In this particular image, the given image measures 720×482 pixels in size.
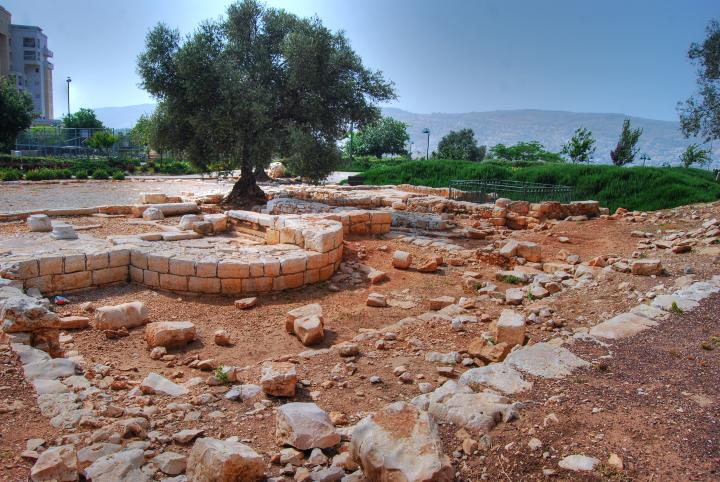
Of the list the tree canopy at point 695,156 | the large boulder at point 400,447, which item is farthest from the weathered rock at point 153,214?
the tree canopy at point 695,156

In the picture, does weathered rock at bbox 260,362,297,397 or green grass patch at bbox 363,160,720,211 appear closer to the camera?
weathered rock at bbox 260,362,297,397

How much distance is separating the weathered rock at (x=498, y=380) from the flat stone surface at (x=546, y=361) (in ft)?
0.39

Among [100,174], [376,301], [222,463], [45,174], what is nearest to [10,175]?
[45,174]

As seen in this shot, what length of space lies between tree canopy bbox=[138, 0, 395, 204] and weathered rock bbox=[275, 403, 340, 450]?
38.8ft

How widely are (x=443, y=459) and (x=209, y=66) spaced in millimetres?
13826

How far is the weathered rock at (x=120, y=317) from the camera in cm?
587

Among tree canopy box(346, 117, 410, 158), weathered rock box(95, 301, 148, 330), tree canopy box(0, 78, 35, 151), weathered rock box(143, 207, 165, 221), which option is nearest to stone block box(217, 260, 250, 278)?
weathered rock box(95, 301, 148, 330)

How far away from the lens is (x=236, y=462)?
2.68 m

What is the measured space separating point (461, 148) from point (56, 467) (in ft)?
142

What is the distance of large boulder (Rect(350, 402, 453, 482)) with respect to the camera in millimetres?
2516

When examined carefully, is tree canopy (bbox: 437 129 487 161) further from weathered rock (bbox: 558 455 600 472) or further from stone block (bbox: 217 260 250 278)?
weathered rock (bbox: 558 455 600 472)

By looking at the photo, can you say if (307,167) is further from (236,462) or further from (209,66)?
(236,462)

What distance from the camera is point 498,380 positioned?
371cm

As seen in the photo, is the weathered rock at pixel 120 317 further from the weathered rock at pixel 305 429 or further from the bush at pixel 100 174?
the bush at pixel 100 174
